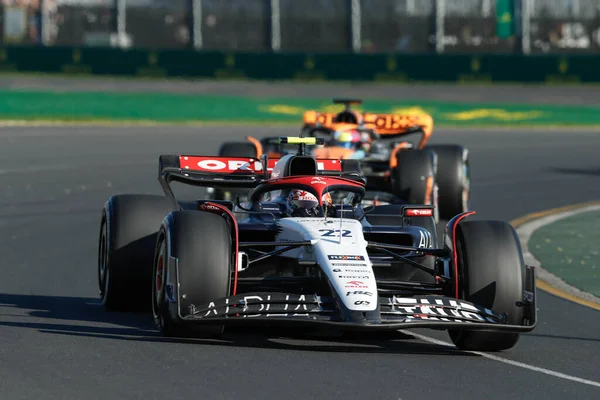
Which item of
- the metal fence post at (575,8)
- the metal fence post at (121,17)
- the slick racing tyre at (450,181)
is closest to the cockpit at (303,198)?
the slick racing tyre at (450,181)

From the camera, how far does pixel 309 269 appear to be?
10047 millimetres

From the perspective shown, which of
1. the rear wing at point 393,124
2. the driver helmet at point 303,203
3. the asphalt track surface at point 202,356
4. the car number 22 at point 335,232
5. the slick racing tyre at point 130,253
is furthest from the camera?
the rear wing at point 393,124

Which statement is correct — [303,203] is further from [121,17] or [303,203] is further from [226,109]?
[121,17]

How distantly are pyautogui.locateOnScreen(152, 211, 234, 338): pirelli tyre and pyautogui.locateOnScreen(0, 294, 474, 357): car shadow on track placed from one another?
0.46 feet

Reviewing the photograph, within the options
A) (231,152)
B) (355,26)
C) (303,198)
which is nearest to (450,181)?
(231,152)

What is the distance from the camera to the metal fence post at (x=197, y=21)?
148 feet

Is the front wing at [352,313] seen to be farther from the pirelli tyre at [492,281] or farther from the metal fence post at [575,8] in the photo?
the metal fence post at [575,8]

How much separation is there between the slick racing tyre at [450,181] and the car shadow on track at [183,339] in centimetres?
856

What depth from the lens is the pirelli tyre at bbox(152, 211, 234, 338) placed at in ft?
30.0

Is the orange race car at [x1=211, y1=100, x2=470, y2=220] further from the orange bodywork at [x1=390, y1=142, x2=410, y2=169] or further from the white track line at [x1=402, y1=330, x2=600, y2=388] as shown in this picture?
the white track line at [x1=402, y1=330, x2=600, y2=388]

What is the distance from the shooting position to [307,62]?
43188 millimetres

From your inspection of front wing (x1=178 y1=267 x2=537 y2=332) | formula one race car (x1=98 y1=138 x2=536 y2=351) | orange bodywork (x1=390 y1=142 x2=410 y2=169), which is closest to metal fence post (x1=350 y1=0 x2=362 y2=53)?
orange bodywork (x1=390 y1=142 x2=410 y2=169)

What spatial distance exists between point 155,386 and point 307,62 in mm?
35672

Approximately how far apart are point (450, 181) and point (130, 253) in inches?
343
